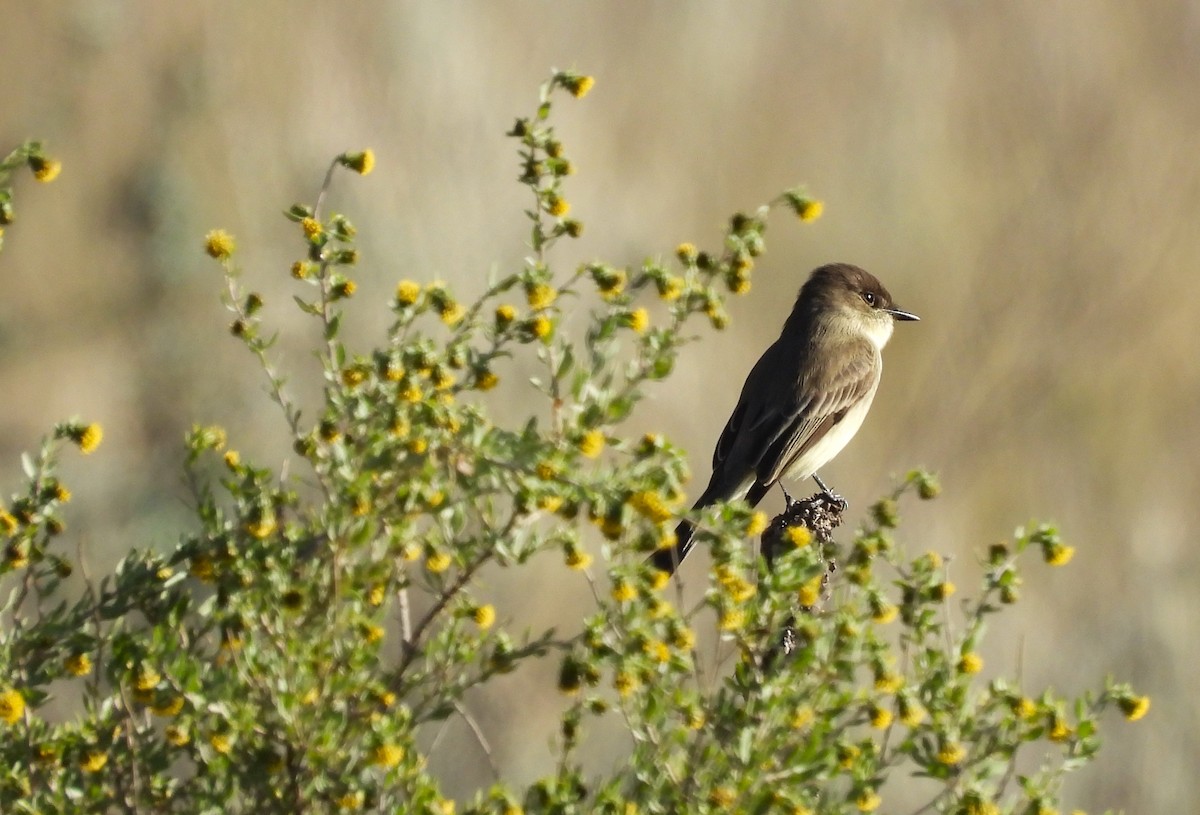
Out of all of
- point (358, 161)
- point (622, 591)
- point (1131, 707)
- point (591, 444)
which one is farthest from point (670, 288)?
point (1131, 707)

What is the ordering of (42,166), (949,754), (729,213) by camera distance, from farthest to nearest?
(729,213) < (42,166) < (949,754)

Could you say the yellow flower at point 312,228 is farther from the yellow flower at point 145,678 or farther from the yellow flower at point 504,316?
the yellow flower at point 145,678

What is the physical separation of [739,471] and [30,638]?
11.7 feet

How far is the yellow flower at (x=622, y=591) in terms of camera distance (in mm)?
2490

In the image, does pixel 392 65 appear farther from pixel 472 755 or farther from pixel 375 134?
pixel 472 755

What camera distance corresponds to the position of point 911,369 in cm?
1121

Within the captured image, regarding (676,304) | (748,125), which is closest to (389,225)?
(748,125)

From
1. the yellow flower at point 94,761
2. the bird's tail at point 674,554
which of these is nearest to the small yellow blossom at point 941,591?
the bird's tail at point 674,554

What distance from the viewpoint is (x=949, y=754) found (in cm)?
252

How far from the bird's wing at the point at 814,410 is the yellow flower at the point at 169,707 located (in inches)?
145

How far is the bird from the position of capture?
5.99 m

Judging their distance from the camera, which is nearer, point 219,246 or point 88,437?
point 88,437

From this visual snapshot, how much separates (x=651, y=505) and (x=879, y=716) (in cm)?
52

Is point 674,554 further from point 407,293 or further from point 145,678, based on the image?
point 145,678
